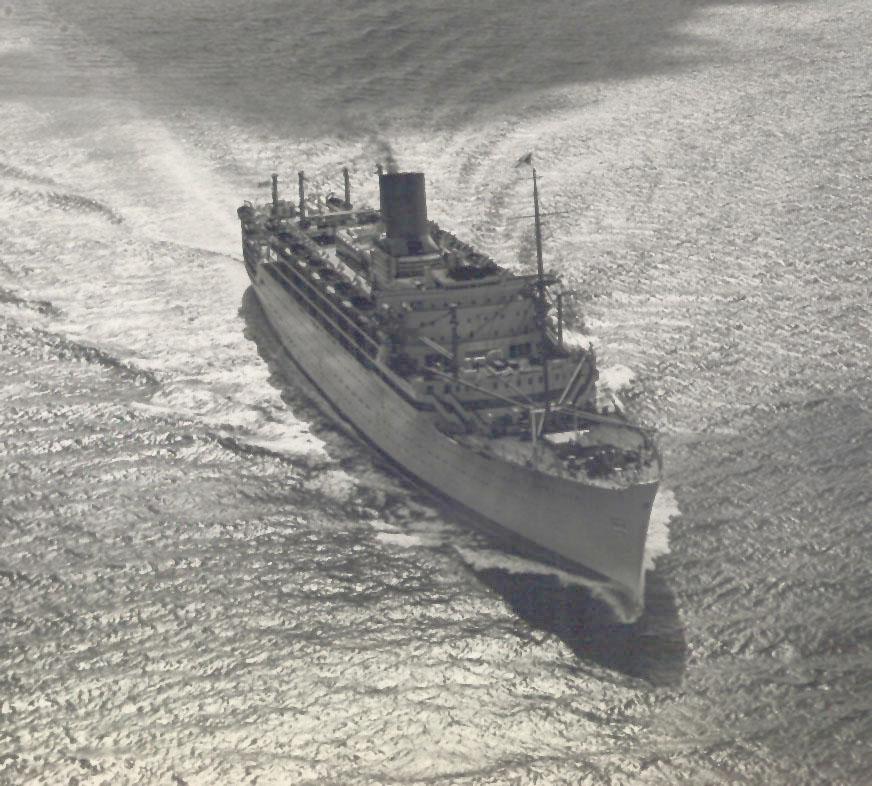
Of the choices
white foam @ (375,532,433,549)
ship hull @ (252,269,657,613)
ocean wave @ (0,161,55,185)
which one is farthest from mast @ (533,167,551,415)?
ocean wave @ (0,161,55,185)

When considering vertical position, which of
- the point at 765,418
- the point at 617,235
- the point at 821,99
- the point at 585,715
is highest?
the point at 821,99

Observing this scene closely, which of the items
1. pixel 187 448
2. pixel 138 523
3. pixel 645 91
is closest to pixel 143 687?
pixel 138 523

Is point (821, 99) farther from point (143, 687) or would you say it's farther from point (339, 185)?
point (143, 687)

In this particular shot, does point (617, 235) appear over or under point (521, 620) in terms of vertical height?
over

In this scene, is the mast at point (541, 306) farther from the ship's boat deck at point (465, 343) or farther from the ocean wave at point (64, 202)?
the ocean wave at point (64, 202)

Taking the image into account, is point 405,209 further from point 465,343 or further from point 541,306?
point 541,306

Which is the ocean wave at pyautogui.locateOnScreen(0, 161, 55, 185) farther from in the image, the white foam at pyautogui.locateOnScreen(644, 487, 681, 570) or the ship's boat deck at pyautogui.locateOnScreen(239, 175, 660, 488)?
the white foam at pyautogui.locateOnScreen(644, 487, 681, 570)

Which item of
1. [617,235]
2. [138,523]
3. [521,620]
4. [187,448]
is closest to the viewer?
[521,620]
